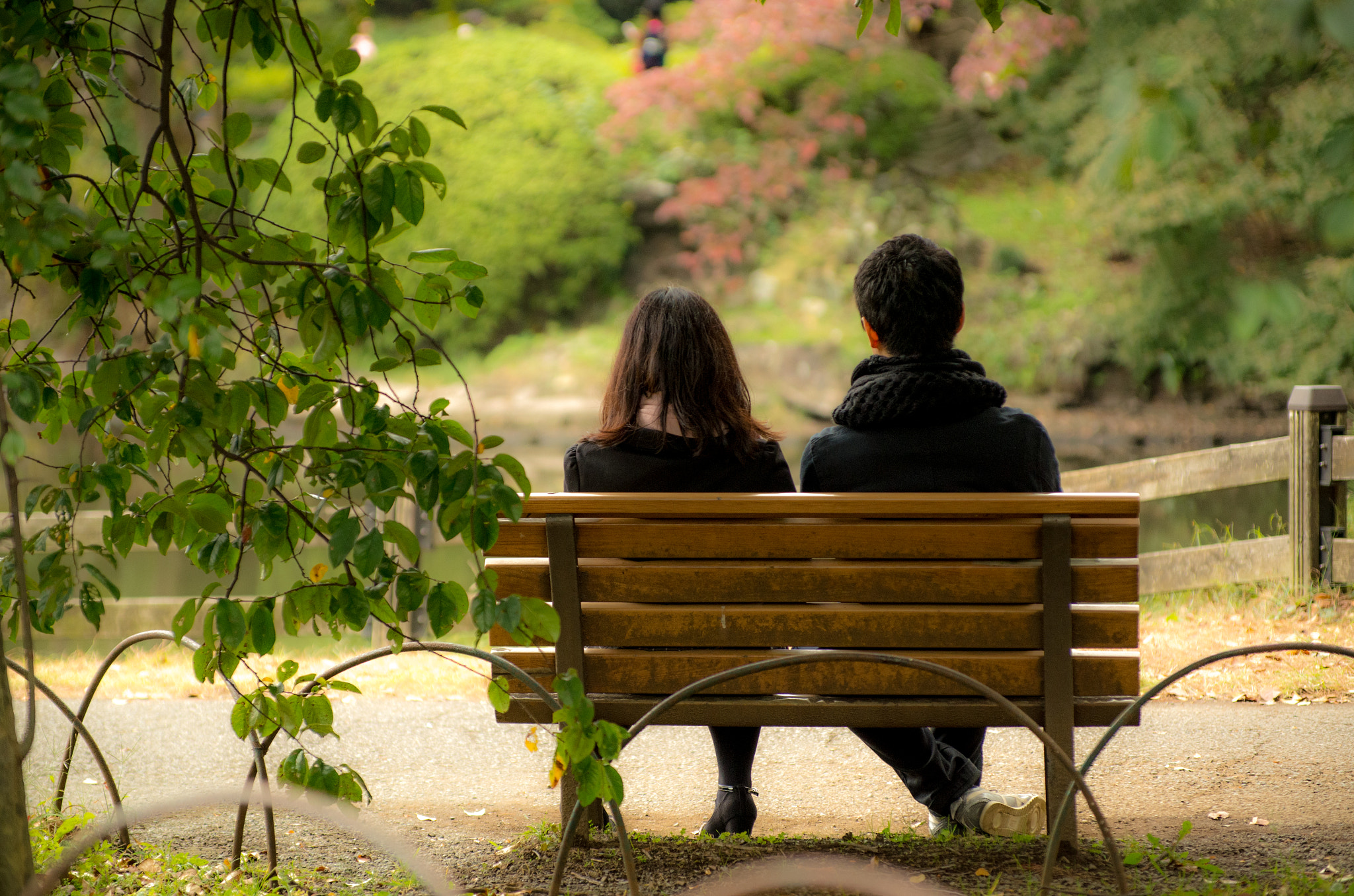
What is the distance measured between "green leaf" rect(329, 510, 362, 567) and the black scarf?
1063 millimetres

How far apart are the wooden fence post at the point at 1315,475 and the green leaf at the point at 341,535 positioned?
389 centimetres

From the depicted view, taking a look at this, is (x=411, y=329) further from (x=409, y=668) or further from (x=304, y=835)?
(x=409, y=668)

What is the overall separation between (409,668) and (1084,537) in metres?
2.90

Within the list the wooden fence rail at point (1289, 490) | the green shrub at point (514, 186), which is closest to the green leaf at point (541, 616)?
the wooden fence rail at point (1289, 490)

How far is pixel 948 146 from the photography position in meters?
16.1

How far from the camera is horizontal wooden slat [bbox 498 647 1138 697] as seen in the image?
205 cm

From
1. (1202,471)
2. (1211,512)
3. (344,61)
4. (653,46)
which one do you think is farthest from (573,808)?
(653,46)

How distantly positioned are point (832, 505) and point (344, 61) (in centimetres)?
110

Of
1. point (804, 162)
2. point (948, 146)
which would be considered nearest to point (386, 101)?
point (804, 162)

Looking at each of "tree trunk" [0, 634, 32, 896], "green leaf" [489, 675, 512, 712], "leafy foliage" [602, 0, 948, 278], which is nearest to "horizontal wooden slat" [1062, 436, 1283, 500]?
"green leaf" [489, 675, 512, 712]

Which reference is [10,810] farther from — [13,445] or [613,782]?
[613,782]

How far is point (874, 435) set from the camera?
225 centimetres

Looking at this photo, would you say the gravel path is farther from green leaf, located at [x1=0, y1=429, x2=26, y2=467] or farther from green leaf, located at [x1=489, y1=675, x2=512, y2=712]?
green leaf, located at [x1=0, y1=429, x2=26, y2=467]

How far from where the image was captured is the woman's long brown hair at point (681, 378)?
2.33 m
